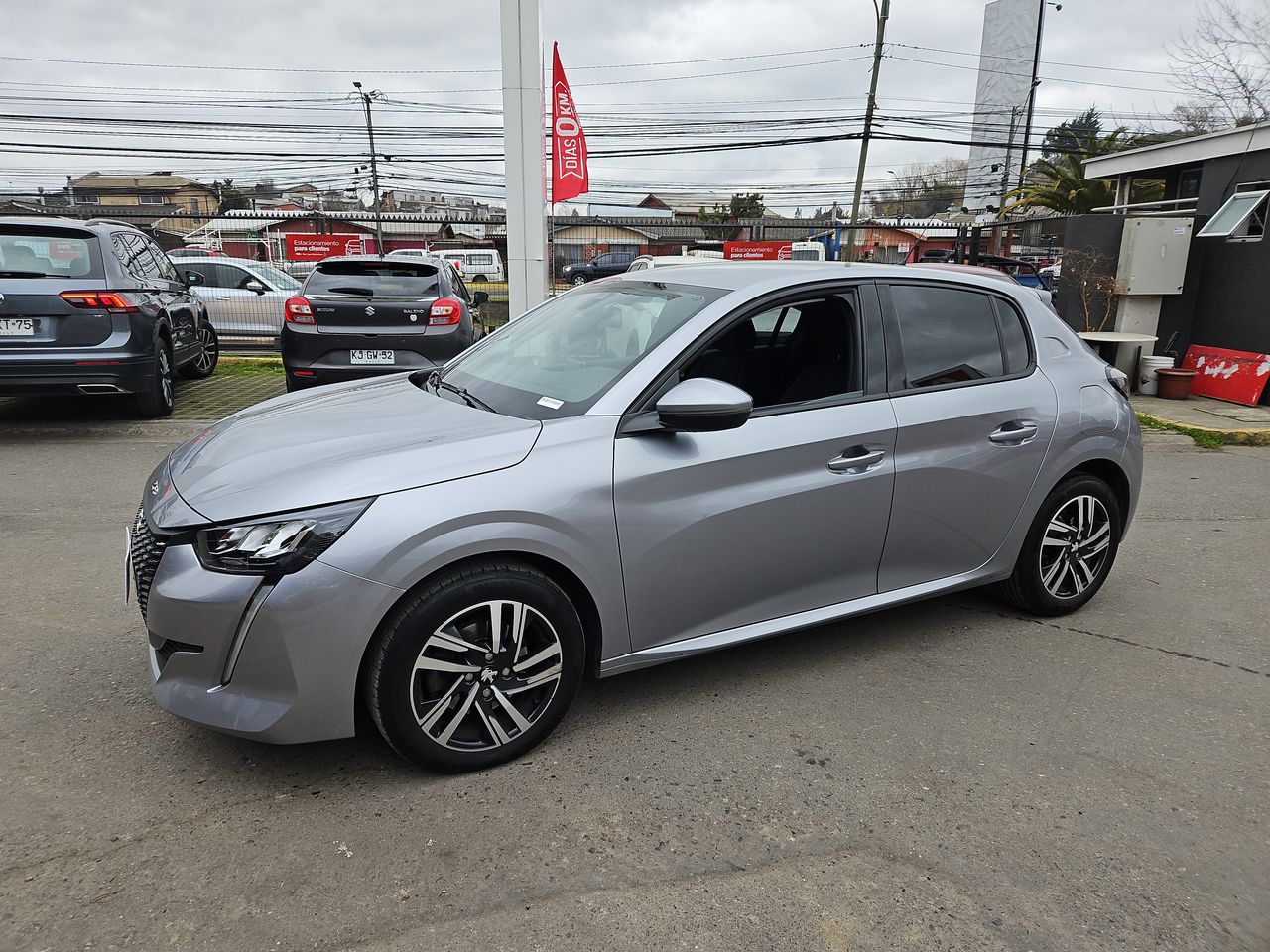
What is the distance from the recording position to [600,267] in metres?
29.3

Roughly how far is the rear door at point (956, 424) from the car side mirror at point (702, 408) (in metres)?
0.89

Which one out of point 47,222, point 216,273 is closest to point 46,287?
point 47,222

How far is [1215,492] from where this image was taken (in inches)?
272

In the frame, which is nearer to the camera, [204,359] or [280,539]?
[280,539]

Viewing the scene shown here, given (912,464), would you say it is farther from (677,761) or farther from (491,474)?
(491,474)

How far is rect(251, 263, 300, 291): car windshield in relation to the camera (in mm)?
15164

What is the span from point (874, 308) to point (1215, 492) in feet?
15.7

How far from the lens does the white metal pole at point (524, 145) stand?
10617 millimetres

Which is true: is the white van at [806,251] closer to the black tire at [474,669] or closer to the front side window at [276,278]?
the front side window at [276,278]

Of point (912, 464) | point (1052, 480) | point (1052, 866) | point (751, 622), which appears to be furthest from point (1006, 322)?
point (1052, 866)

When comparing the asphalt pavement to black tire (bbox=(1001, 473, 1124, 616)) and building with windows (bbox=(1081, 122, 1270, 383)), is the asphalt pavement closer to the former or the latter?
black tire (bbox=(1001, 473, 1124, 616))

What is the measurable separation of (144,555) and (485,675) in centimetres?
115

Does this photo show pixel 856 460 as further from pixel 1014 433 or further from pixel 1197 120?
pixel 1197 120

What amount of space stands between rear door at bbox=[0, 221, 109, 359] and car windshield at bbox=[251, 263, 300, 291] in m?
7.64
